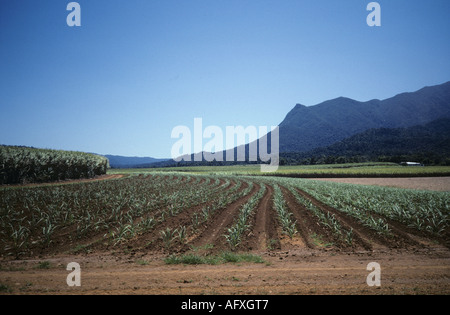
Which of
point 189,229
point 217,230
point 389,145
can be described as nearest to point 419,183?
point 217,230

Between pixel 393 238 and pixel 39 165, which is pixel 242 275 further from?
pixel 39 165

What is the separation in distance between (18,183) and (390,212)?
1246 inches

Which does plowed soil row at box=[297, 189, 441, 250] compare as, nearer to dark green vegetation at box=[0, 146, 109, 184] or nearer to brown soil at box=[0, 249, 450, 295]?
brown soil at box=[0, 249, 450, 295]

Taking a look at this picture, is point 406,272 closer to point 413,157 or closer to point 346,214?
point 346,214

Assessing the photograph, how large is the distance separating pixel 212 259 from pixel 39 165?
27546 mm

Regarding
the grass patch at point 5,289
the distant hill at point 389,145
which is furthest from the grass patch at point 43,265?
the distant hill at point 389,145

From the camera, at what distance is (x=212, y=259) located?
6.22 m

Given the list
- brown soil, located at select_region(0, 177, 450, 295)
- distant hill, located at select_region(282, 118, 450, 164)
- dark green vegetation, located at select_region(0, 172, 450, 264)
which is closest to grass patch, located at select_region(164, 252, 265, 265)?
dark green vegetation, located at select_region(0, 172, 450, 264)

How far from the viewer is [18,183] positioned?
21.6 meters

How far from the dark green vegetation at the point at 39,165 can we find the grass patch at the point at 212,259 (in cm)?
2455

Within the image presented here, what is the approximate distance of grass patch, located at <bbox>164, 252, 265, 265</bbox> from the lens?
6.03m

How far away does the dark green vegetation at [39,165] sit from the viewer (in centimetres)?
2097

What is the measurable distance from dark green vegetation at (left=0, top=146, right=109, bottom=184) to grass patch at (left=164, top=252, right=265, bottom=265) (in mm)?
24551
